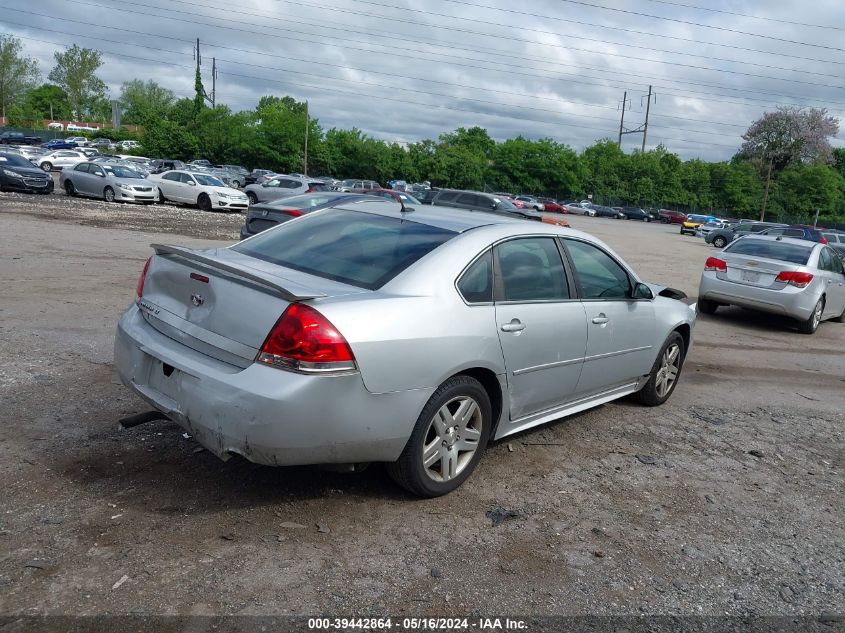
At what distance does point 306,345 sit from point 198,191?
27.1 m

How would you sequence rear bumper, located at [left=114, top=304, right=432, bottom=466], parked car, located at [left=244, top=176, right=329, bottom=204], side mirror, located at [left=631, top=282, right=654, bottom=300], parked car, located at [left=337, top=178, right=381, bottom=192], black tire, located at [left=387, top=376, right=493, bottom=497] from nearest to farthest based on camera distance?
1. rear bumper, located at [left=114, top=304, right=432, bottom=466]
2. black tire, located at [left=387, top=376, right=493, bottom=497]
3. side mirror, located at [left=631, top=282, right=654, bottom=300]
4. parked car, located at [left=244, top=176, right=329, bottom=204]
5. parked car, located at [left=337, top=178, right=381, bottom=192]

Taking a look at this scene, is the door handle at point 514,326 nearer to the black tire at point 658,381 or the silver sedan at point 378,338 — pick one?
the silver sedan at point 378,338

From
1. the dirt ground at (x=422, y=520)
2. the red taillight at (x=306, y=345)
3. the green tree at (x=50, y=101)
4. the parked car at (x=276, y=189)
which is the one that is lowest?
the dirt ground at (x=422, y=520)

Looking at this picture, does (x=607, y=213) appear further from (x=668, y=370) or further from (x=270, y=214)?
(x=668, y=370)

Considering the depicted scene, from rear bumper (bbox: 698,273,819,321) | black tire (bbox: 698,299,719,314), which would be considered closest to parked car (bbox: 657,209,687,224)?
black tire (bbox: 698,299,719,314)

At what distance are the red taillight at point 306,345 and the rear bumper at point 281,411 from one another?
5cm

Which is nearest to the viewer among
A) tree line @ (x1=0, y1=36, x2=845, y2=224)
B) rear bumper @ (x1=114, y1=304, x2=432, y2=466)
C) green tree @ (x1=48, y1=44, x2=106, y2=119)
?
rear bumper @ (x1=114, y1=304, x2=432, y2=466)

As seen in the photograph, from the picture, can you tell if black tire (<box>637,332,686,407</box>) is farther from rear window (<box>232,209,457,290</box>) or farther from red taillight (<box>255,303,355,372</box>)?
red taillight (<box>255,303,355,372</box>)

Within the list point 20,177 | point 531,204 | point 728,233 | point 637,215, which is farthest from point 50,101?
point 728,233

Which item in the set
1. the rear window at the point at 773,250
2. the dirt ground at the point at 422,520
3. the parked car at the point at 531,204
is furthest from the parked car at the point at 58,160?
the dirt ground at the point at 422,520

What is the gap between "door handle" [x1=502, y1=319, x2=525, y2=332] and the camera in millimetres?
4238

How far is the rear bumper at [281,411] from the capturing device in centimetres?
339

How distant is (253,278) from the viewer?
368 cm

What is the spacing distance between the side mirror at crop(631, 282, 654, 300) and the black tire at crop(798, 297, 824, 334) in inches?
269
